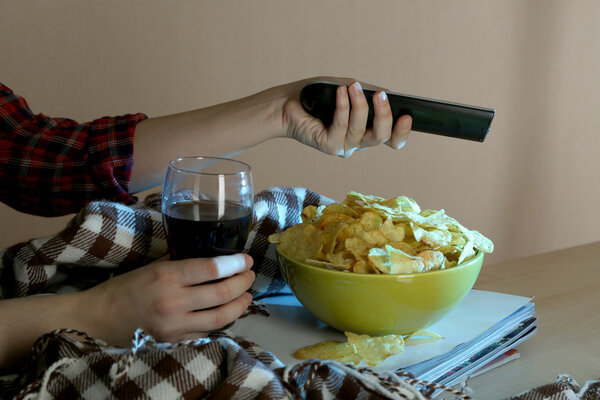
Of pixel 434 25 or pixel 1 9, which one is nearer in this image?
pixel 1 9

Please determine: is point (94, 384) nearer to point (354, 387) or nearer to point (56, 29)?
point (354, 387)

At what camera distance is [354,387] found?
23.5 inches

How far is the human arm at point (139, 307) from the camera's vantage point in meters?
0.72

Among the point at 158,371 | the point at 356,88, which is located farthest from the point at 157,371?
the point at 356,88

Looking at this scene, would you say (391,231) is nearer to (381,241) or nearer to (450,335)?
(381,241)

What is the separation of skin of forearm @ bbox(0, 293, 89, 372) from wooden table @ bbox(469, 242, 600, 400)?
0.48m

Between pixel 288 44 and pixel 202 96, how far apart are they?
0.41m

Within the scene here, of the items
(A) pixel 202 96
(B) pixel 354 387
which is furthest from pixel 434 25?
(B) pixel 354 387

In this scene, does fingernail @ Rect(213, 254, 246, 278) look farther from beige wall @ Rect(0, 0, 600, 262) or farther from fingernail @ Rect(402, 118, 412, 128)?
beige wall @ Rect(0, 0, 600, 262)

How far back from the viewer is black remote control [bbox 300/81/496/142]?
967mm

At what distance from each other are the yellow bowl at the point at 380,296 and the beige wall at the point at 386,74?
161 cm

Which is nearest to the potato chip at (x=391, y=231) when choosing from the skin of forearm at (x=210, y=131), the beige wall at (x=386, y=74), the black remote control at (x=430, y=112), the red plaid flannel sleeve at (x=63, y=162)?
the black remote control at (x=430, y=112)

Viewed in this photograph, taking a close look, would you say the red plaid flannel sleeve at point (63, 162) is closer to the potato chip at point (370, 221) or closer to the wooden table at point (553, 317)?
the potato chip at point (370, 221)

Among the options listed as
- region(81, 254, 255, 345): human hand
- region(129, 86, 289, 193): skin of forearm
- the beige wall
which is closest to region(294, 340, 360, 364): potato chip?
region(81, 254, 255, 345): human hand
